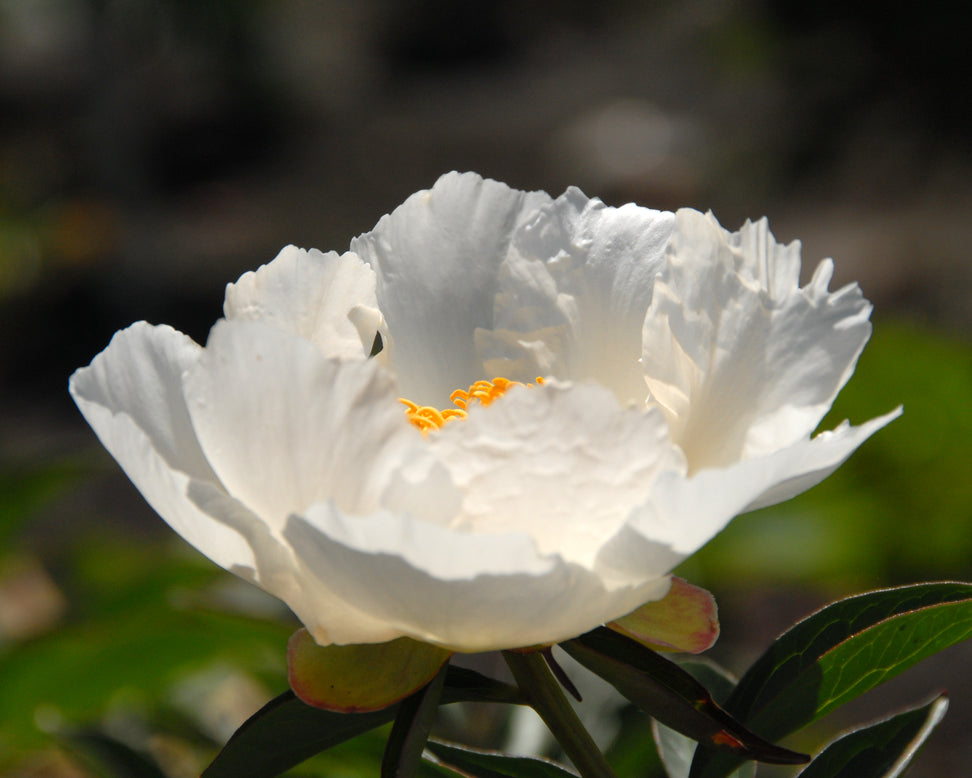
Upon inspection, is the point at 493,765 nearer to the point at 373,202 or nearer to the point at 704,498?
the point at 704,498

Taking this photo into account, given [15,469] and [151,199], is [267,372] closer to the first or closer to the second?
[15,469]

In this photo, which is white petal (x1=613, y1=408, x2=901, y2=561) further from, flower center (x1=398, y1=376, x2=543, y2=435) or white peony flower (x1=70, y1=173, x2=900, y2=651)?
flower center (x1=398, y1=376, x2=543, y2=435)

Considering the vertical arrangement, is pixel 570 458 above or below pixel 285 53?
below

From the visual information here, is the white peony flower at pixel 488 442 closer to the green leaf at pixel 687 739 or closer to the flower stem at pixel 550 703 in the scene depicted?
the flower stem at pixel 550 703

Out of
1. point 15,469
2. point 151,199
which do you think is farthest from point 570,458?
point 151,199

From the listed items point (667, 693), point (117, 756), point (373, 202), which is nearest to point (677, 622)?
point (667, 693)

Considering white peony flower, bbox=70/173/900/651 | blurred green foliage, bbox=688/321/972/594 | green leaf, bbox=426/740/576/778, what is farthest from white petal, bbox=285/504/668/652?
blurred green foliage, bbox=688/321/972/594
